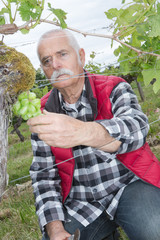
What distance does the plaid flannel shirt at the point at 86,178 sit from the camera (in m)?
1.86

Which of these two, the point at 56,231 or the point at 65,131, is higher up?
the point at 65,131

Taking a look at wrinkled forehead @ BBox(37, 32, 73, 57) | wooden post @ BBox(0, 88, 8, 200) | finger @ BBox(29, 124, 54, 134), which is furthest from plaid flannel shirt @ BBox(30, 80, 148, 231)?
finger @ BBox(29, 124, 54, 134)

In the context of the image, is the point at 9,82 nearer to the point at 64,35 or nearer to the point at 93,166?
the point at 64,35

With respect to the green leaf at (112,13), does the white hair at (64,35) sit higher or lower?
lower

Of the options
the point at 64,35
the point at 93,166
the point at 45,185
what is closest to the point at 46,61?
the point at 64,35

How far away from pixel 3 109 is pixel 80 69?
797mm

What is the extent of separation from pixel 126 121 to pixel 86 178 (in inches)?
23.4

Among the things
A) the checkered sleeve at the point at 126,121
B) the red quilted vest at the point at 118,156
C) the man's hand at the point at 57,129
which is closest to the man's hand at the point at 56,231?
the red quilted vest at the point at 118,156

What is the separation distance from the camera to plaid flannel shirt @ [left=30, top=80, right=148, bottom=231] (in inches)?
73.0

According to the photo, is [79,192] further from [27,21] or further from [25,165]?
[25,165]

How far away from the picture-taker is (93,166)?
1.95m

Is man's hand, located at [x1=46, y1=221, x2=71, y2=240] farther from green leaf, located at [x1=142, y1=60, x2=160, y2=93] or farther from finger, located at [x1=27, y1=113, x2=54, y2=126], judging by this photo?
green leaf, located at [x1=142, y1=60, x2=160, y2=93]

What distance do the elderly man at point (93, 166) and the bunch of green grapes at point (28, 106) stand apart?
1.59 feet

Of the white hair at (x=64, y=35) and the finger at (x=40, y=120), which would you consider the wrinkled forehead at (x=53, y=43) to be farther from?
the finger at (x=40, y=120)
